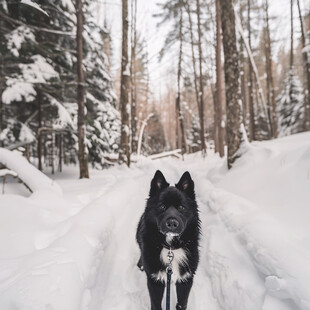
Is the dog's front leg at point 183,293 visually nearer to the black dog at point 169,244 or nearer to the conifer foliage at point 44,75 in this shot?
the black dog at point 169,244

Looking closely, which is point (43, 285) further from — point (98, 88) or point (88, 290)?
point (98, 88)

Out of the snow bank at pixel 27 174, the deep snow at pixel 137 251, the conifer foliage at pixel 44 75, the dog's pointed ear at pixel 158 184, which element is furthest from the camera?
the conifer foliage at pixel 44 75

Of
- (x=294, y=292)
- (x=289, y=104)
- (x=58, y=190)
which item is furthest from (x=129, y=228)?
(x=289, y=104)

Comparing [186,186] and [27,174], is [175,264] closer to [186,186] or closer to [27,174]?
[186,186]

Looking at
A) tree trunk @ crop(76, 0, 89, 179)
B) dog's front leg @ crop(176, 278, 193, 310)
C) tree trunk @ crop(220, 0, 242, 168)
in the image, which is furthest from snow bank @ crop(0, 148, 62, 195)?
tree trunk @ crop(220, 0, 242, 168)

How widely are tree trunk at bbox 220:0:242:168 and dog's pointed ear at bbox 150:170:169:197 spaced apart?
5.43 m

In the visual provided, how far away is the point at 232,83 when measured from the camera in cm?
773

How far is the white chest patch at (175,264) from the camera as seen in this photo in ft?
8.41

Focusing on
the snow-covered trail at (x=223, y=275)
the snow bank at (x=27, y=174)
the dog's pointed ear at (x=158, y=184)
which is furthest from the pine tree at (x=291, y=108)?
the dog's pointed ear at (x=158, y=184)

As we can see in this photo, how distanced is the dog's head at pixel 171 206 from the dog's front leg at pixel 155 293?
620 mm

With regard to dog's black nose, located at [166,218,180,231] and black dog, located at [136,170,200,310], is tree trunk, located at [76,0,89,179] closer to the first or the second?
black dog, located at [136,170,200,310]

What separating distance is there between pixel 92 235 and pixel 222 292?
216cm

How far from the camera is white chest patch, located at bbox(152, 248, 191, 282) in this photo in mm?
2564

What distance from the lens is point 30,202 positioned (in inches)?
189
